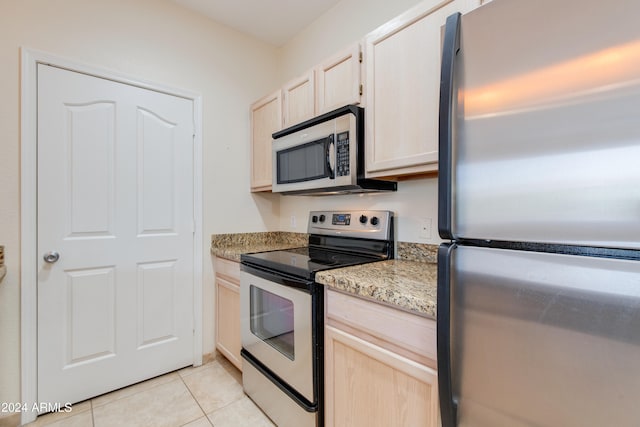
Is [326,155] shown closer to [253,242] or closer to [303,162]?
[303,162]

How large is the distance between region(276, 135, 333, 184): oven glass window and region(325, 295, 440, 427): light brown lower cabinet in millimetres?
800

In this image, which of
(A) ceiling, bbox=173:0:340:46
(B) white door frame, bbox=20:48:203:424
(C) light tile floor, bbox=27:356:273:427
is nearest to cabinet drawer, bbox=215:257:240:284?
(C) light tile floor, bbox=27:356:273:427

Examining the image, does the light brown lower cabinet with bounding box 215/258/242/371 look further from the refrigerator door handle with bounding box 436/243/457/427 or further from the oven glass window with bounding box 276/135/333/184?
the refrigerator door handle with bounding box 436/243/457/427

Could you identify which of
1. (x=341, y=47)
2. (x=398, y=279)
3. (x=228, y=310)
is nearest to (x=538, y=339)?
(x=398, y=279)

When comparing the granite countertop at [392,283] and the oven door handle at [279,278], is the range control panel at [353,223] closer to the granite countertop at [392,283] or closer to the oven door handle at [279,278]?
the granite countertop at [392,283]

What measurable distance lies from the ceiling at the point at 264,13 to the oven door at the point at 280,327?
75.7 inches

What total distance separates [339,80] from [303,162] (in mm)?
525

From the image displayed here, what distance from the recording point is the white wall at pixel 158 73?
63.5 inches

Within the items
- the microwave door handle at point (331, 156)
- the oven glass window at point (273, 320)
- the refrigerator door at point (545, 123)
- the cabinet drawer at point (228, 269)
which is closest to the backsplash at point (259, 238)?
the cabinet drawer at point (228, 269)

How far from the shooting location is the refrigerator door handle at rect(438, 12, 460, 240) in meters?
0.78

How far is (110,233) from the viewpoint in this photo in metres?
1.90

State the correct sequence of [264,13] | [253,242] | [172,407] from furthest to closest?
[253,242], [264,13], [172,407]

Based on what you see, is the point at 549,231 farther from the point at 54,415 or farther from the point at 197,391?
the point at 54,415

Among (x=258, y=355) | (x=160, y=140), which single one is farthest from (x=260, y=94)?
(x=258, y=355)
